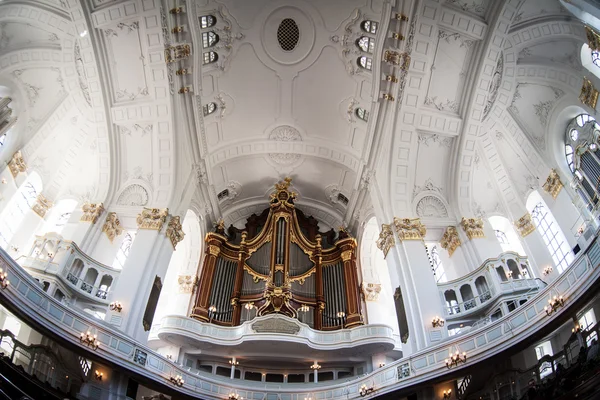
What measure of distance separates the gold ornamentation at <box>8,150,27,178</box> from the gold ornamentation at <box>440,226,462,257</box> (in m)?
20.0

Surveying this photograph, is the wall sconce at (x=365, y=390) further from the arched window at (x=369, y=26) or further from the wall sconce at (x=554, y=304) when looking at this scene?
the arched window at (x=369, y=26)

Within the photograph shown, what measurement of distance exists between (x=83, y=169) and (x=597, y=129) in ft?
78.8

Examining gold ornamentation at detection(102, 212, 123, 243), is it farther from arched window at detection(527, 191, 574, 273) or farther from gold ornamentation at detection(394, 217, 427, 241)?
arched window at detection(527, 191, 574, 273)

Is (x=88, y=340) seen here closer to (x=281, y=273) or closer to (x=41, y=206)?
(x=41, y=206)

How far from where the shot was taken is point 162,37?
67.0ft

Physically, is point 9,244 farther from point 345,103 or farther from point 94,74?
point 345,103

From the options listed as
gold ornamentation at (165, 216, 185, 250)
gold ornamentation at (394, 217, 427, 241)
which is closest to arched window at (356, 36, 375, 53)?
gold ornamentation at (394, 217, 427, 241)

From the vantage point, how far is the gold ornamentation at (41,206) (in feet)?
69.9

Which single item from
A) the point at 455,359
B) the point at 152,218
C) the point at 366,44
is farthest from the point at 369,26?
the point at 455,359

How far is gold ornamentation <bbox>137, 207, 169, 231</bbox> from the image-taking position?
2077 cm

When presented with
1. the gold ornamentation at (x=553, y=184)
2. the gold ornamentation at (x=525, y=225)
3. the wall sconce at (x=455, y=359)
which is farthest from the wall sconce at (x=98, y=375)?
the gold ornamentation at (x=553, y=184)

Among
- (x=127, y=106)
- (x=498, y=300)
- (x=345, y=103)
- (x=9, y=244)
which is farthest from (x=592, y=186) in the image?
(x=9, y=244)

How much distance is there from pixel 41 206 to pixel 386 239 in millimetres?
16655

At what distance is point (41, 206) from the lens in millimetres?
21516
